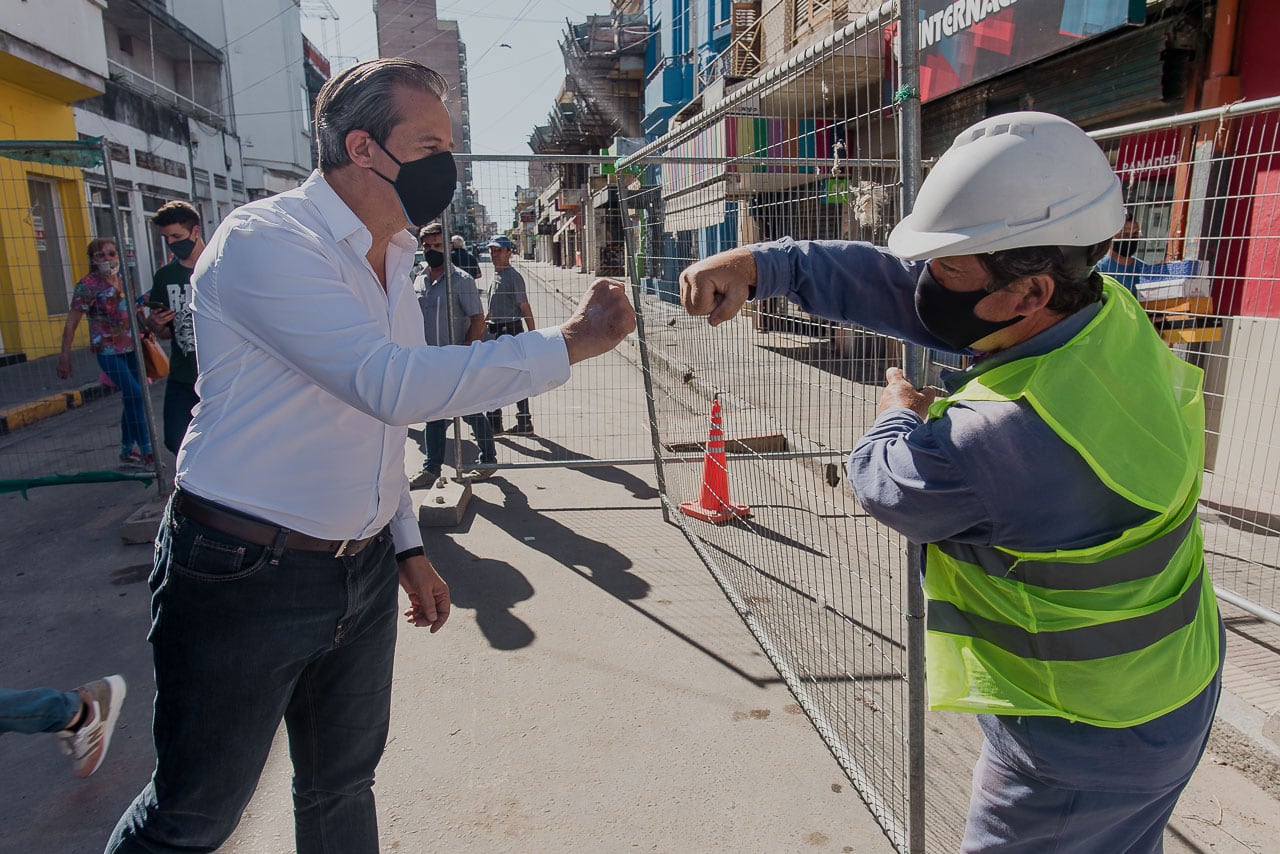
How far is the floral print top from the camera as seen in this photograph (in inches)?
271

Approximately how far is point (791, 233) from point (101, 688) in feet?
8.83

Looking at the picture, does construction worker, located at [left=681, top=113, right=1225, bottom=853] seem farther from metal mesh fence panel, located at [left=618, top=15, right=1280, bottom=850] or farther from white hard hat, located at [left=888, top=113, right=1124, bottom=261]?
metal mesh fence panel, located at [left=618, top=15, right=1280, bottom=850]

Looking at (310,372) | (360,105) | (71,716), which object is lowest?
(71,716)

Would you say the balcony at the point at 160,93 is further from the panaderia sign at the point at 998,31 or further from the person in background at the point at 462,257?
the panaderia sign at the point at 998,31

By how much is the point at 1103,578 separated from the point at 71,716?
261cm

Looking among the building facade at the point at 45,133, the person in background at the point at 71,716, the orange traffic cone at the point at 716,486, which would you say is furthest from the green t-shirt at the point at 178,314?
the building facade at the point at 45,133

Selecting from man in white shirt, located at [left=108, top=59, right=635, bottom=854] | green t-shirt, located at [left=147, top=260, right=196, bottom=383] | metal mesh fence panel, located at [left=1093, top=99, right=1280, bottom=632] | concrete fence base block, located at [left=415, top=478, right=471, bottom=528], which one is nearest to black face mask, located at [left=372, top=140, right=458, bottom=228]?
man in white shirt, located at [left=108, top=59, right=635, bottom=854]

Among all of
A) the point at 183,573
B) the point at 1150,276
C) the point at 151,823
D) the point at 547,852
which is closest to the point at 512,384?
the point at 183,573

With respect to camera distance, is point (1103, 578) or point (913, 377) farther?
point (913, 377)

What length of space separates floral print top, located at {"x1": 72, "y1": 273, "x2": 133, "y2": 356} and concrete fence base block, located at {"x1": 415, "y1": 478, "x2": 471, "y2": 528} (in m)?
3.22

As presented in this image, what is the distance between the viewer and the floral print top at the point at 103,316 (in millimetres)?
6879

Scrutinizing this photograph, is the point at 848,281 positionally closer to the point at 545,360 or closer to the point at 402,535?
the point at 545,360

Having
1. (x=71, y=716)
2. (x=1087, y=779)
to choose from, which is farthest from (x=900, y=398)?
(x=71, y=716)

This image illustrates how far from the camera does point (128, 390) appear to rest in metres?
6.93
